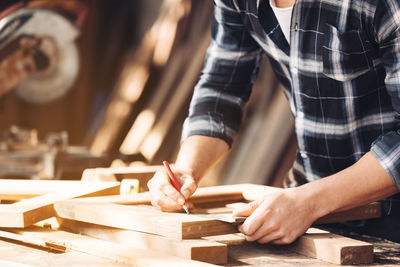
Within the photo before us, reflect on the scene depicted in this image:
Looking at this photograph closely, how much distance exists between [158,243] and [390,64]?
0.72 meters

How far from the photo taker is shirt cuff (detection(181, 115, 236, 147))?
6.50 feet

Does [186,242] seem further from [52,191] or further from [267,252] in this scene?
[52,191]

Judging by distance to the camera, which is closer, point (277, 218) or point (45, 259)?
point (45, 259)

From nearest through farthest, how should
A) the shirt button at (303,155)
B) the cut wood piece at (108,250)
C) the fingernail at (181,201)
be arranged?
the cut wood piece at (108,250), the fingernail at (181,201), the shirt button at (303,155)

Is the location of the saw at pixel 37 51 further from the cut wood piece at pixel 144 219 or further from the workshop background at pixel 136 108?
the cut wood piece at pixel 144 219

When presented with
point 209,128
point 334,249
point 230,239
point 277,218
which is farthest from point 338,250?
point 209,128

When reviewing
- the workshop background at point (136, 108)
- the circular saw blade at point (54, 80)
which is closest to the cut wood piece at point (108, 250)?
the workshop background at point (136, 108)

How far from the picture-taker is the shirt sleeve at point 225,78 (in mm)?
2010

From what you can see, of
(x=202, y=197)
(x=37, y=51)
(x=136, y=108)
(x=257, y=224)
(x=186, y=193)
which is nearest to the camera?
(x=257, y=224)

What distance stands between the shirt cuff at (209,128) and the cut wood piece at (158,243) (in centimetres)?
56

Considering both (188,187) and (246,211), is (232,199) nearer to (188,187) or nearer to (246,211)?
(188,187)

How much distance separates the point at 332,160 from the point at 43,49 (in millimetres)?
2342

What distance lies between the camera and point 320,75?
1.79 m

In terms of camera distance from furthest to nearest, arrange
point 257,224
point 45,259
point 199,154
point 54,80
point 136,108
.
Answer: point 136,108 → point 54,80 → point 199,154 → point 257,224 → point 45,259
